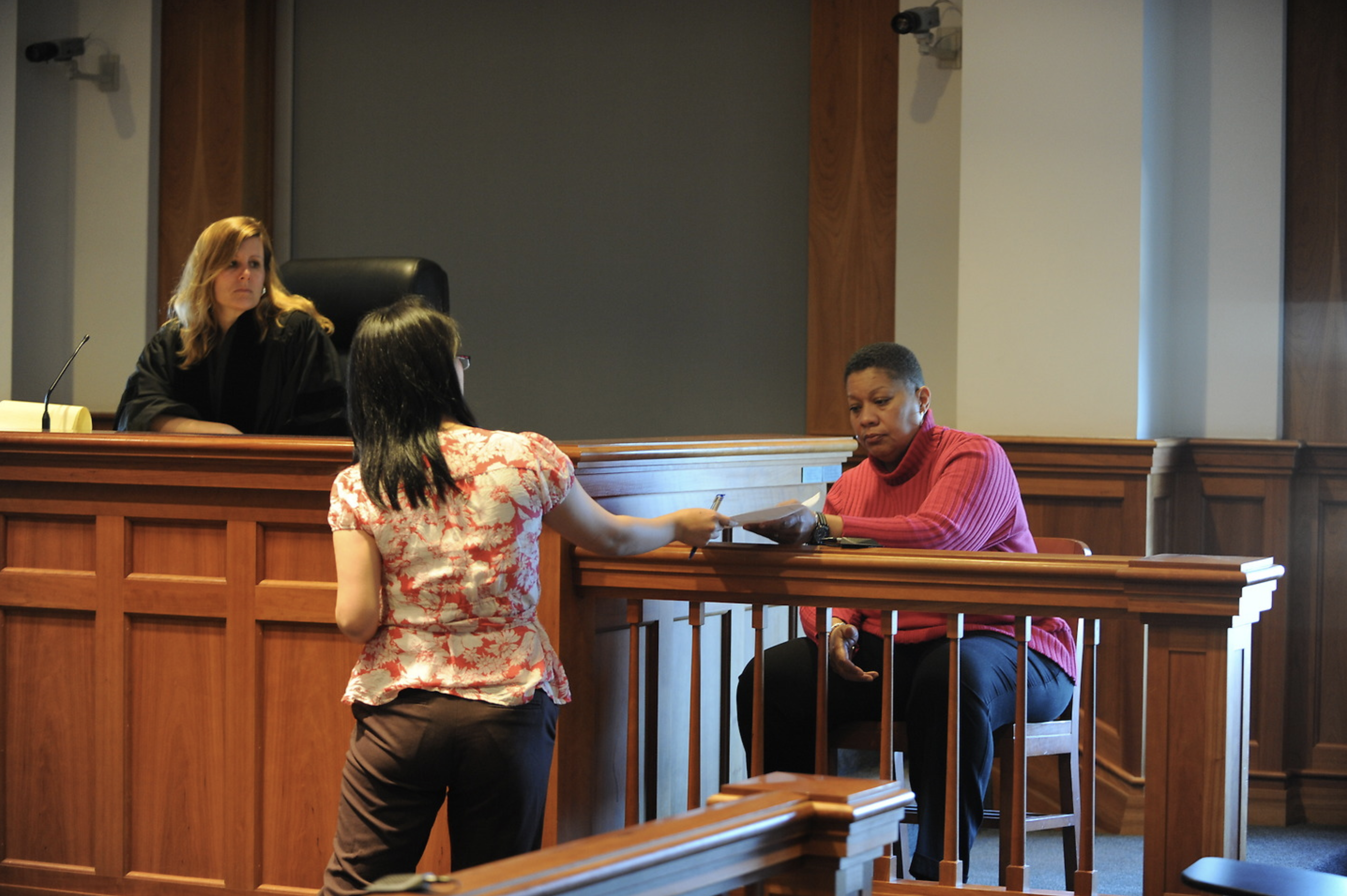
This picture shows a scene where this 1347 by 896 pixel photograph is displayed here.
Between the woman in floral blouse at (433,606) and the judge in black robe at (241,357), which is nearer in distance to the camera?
the woman in floral blouse at (433,606)

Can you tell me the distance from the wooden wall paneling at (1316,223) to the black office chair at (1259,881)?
2749 millimetres

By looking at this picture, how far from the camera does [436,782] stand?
1946mm

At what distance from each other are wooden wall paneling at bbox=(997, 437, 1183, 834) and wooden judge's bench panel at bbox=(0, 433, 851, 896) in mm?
1695

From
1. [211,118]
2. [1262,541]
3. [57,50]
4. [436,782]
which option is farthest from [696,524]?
[57,50]

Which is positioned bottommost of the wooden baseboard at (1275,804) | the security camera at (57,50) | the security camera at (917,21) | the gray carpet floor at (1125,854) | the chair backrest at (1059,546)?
the gray carpet floor at (1125,854)

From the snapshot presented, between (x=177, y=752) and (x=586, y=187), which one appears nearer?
(x=177, y=752)

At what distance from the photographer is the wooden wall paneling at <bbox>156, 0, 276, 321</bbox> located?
5.15m

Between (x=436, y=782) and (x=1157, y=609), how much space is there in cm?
104

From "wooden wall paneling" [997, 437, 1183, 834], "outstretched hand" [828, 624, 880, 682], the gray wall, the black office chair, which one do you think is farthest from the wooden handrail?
Answer: the gray wall

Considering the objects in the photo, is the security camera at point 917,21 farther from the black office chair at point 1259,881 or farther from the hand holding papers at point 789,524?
the black office chair at point 1259,881

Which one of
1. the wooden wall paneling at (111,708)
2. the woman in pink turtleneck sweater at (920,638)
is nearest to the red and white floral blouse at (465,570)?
the woman in pink turtleneck sweater at (920,638)

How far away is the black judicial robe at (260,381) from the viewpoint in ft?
10.2

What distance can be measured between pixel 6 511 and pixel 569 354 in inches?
103

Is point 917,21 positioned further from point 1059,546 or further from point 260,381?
point 260,381
